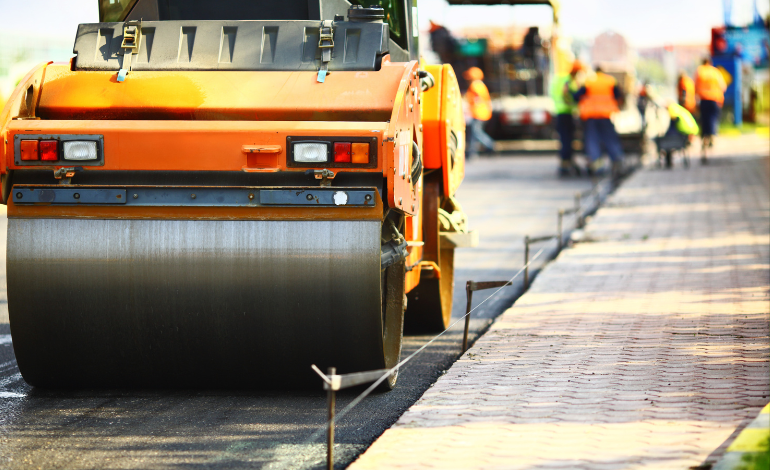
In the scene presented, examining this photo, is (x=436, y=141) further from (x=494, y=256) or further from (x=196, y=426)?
(x=494, y=256)

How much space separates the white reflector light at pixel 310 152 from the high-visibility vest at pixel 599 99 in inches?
557

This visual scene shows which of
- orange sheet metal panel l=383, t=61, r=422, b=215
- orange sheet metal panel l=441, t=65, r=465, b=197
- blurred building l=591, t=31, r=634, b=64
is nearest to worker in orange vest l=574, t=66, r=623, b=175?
orange sheet metal panel l=441, t=65, r=465, b=197

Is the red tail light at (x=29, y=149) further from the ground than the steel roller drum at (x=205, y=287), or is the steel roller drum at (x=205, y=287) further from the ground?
the red tail light at (x=29, y=149)

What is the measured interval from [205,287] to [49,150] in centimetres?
100

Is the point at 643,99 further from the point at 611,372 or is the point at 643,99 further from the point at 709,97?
the point at 611,372

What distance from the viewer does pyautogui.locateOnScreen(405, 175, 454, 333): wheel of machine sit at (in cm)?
696

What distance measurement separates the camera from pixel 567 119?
65.2 ft

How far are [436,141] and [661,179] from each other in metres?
13.0

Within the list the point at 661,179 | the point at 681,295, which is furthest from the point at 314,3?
the point at 661,179

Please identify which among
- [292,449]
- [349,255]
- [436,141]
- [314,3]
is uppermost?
[314,3]

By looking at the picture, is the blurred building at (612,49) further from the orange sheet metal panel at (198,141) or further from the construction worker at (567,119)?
the orange sheet metal panel at (198,141)

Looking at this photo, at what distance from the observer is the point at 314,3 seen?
5.90 metres

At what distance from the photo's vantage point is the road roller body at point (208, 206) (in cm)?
509

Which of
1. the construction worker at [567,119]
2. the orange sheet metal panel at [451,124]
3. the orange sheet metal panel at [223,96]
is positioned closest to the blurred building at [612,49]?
the construction worker at [567,119]
